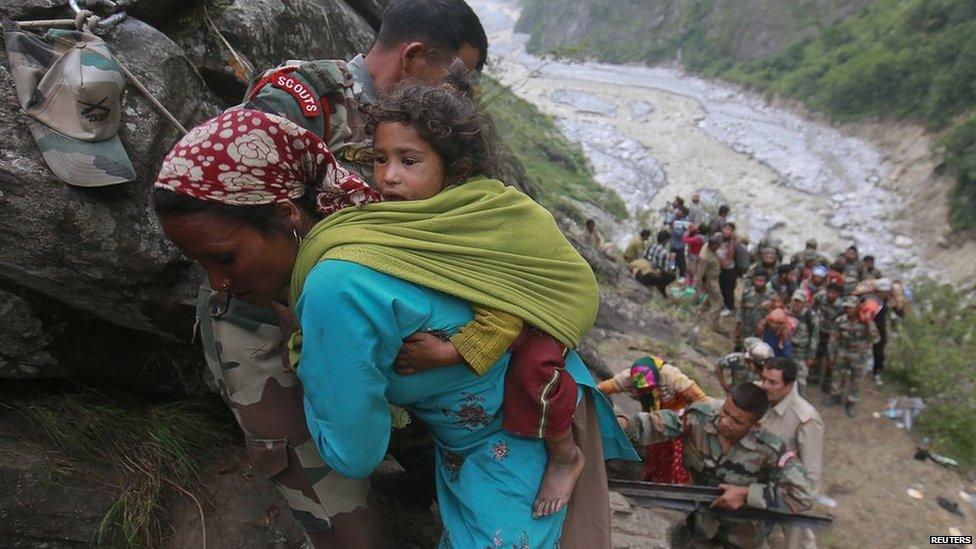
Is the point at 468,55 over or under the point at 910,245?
over

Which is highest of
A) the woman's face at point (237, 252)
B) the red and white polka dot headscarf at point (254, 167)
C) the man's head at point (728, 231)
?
the red and white polka dot headscarf at point (254, 167)

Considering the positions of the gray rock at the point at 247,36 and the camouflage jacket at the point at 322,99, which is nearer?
the camouflage jacket at the point at 322,99

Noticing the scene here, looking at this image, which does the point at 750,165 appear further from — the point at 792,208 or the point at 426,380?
the point at 426,380

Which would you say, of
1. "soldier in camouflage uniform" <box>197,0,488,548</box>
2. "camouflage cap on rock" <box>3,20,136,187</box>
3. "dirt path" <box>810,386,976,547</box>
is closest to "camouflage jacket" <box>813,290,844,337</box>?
"dirt path" <box>810,386,976,547</box>

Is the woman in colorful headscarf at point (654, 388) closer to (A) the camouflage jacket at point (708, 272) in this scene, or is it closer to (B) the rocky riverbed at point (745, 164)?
(A) the camouflage jacket at point (708, 272)

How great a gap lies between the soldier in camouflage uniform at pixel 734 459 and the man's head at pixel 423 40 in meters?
2.39

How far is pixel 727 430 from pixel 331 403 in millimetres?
2981

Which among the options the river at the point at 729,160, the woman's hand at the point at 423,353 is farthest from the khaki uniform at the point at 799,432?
the river at the point at 729,160

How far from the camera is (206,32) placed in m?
2.91

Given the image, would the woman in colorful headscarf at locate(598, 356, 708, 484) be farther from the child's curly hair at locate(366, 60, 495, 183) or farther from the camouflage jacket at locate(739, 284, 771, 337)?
the camouflage jacket at locate(739, 284, 771, 337)

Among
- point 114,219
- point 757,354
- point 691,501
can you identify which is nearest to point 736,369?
point 757,354

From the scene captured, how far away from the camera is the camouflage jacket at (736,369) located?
16.8ft

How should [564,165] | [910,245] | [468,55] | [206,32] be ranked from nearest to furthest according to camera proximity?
[468,55] → [206,32] → [910,245] → [564,165]

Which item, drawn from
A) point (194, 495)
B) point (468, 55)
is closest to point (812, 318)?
point (468, 55)
